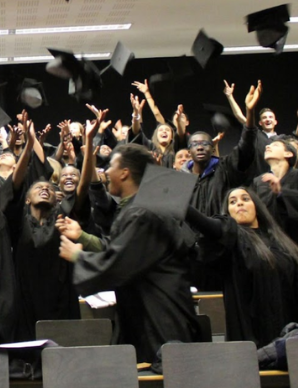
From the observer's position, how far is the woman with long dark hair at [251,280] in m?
3.55

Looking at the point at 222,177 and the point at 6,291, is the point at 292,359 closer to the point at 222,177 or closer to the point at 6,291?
the point at 6,291

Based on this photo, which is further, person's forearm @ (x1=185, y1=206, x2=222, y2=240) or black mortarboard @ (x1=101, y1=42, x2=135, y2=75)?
black mortarboard @ (x1=101, y1=42, x2=135, y2=75)

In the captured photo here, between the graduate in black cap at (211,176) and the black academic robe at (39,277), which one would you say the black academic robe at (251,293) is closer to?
the black academic robe at (39,277)

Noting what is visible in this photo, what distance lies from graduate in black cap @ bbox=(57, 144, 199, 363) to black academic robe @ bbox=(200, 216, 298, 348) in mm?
341

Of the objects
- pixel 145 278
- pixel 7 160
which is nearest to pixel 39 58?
pixel 7 160

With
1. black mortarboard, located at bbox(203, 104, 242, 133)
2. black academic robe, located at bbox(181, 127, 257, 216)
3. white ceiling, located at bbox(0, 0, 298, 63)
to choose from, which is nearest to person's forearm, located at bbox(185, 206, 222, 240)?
black academic robe, located at bbox(181, 127, 257, 216)

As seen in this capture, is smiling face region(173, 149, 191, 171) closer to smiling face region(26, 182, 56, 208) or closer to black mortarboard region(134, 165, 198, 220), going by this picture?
smiling face region(26, 182, 56, 208)

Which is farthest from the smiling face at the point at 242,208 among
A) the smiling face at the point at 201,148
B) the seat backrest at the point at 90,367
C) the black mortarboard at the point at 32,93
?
the black mortarboard at the point at 32,93

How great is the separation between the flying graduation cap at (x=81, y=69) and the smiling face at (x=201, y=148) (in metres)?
1.30

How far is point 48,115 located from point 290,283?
804 centimetres

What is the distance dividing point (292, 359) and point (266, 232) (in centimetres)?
95

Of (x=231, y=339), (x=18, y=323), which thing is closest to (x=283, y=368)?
(x=231, y=339)

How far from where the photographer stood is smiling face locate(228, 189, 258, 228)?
12.8ft

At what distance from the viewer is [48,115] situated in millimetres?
11336
